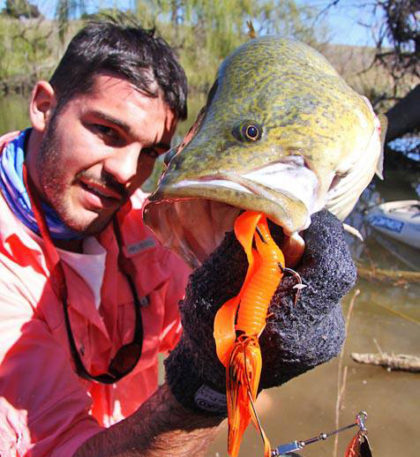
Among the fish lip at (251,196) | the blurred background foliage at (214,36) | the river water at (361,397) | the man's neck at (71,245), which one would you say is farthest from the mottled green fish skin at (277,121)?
the blurred background foliage at (214,36)

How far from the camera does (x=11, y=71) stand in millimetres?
23000

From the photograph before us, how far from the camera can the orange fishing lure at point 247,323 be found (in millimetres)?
887

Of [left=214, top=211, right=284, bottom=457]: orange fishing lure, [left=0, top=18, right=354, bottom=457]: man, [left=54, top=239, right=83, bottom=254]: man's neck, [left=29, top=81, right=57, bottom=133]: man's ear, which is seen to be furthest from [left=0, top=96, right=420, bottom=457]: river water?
[left=29, top=81, right=57, bottom=133]: man's ear

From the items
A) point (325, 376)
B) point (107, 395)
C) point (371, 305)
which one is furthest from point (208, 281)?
point (371, 305)

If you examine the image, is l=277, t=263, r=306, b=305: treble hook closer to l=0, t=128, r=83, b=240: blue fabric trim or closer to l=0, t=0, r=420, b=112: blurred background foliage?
l=0, t=128, r=83, b=240: blue fabric trim

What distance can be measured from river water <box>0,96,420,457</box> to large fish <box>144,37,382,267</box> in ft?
5.63

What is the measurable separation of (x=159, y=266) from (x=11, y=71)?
24.1 m

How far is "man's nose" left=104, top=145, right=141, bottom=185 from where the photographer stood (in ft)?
6.63

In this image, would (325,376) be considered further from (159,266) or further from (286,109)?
(286,109)

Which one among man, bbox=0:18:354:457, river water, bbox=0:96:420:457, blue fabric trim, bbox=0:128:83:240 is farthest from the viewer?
river water, bbox=0:96:420:457

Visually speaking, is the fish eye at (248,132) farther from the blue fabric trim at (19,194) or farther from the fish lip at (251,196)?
the blue fabric trim at (19,194)

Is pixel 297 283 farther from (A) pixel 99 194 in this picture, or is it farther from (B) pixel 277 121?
(A) pixel 99 194

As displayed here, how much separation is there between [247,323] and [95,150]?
1308 mm

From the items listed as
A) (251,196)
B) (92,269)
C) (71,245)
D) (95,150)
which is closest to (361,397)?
(92,269)
